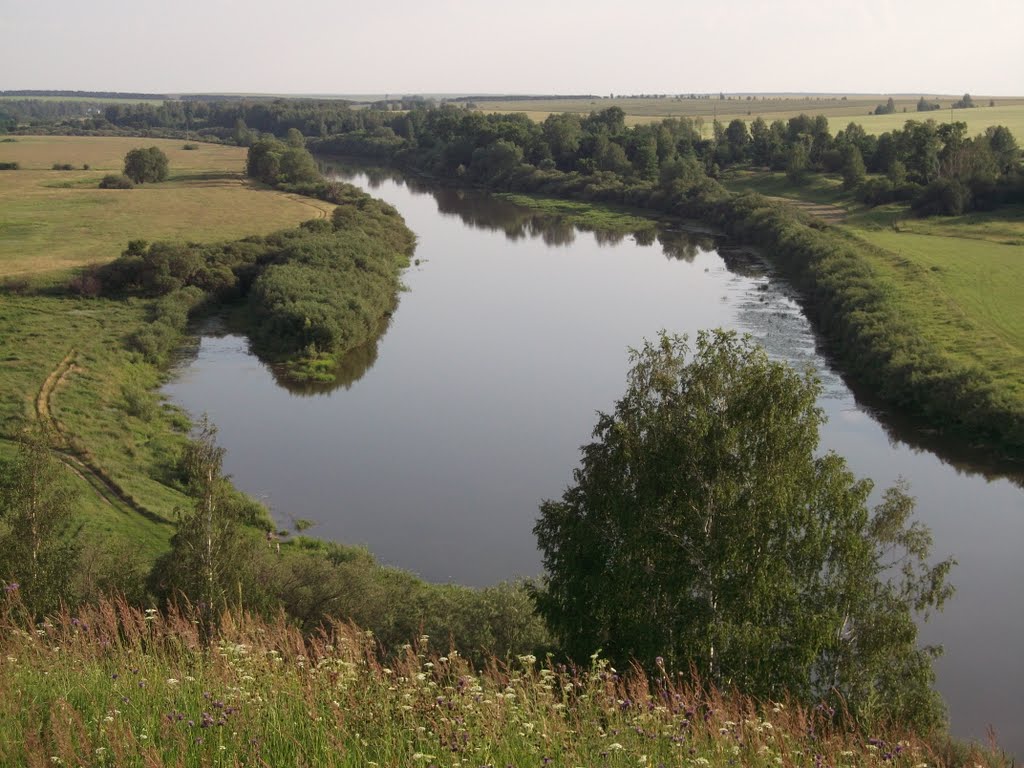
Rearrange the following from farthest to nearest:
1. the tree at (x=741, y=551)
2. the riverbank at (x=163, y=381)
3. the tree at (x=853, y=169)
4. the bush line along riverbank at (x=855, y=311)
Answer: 1. the tree at (x=853, y=169)
2. the bush line along riverbank at (x=855, y=311)
3. the riverbank at (x=163, y=381)
4. the tree at (x=741, y=551)

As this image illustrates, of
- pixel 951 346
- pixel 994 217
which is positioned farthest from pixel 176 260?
pixel 994 217

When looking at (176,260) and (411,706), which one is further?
(176,260)

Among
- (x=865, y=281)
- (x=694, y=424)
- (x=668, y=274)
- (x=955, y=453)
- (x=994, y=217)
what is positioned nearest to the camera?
(x=694, y=424)

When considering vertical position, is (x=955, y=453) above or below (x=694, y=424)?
below

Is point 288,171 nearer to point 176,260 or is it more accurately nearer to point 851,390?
point 176,260

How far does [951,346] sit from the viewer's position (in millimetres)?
32719

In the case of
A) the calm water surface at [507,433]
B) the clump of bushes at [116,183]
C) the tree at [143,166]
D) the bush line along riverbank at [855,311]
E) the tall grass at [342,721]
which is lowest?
the calm water surface at [507,433]

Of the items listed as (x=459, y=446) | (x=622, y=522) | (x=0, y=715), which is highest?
(x=0, y=715)

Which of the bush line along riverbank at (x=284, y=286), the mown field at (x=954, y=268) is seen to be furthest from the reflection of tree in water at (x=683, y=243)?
the bush line along riverbank at (x=284, y=286)

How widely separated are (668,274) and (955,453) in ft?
85.4

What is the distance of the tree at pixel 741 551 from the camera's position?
10.3 m

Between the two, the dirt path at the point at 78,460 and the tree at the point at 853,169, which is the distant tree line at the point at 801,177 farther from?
the dirt path at the point at 78,460

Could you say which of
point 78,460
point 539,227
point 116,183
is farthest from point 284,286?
point 116,183

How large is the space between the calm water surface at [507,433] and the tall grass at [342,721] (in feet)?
35.7
